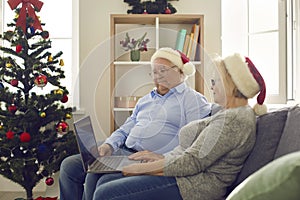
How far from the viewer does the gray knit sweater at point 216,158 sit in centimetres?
187

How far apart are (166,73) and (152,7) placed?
1099 mm

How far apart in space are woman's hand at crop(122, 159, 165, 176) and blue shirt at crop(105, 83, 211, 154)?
0.54 meters

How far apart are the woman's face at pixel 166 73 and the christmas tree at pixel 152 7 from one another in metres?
1.04

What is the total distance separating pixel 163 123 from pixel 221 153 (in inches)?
31.6

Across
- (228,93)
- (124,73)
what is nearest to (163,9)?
(124,73)

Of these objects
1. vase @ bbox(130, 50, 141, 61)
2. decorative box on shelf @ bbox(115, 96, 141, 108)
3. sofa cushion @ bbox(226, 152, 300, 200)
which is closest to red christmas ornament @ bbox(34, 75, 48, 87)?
decorative box on shelf @ bbox(115, 96, 141, 108)

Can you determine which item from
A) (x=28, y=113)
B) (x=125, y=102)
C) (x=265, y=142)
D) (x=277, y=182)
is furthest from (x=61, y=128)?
(x=277, y=182)

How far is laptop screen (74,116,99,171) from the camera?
2.28 metres

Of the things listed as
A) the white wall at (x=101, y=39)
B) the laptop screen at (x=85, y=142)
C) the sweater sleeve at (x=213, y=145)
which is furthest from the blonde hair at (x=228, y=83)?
the white wall at (x=101, y=39)

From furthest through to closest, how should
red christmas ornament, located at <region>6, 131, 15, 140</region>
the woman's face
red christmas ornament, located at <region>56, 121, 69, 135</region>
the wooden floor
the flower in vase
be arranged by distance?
the wooden floor → the flower in vase → red christmas ornament, located at <region>56, 121, 69, 135</region> → red christmas ornament, located at <region>6, 131, 15, 140</region> → the woman's face

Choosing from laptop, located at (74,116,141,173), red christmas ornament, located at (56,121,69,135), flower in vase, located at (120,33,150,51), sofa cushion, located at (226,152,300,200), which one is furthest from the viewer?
flower in vase, located at (120,33,150,51)

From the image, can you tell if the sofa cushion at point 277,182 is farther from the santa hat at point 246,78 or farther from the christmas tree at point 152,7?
the christmas tree at point 152,7

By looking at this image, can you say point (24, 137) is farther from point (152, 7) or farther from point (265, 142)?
point (265, 142)

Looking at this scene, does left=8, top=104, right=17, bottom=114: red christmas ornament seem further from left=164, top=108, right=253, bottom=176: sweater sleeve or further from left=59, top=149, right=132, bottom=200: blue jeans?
left=164, top=108, right=253, bottom=176: sweater sleeve
